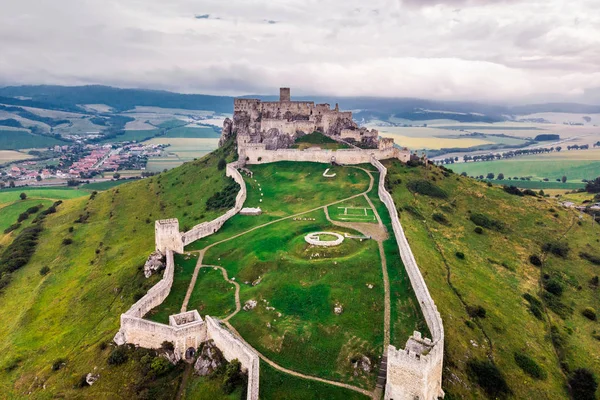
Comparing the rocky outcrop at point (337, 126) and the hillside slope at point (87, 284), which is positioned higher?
the rocky outcrop at point (337, 126)

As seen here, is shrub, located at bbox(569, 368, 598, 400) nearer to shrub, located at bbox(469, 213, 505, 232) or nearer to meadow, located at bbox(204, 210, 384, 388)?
meadow, located at bbox(204, 210, 384, 388)

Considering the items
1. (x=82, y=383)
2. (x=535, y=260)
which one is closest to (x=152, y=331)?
(x=82, y=383)

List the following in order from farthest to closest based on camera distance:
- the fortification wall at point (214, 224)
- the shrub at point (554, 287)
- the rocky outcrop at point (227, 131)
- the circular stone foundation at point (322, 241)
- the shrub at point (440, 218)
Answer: the rocky outcrop at point (227, 131), the shrub at point (440, 218), the fortification wall at point (214, 224), the shrub at point (554, 287), the circular stone foundation at point (322, 241)

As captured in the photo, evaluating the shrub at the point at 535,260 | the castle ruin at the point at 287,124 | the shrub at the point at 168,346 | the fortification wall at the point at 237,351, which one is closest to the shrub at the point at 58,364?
the shrub at the point at 168,346

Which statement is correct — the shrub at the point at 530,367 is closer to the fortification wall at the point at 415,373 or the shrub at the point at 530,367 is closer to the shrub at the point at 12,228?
the fortification wall at the point at 415,373

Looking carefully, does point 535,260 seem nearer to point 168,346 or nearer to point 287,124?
point 168,346

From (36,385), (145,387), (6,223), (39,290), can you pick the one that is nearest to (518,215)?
(145,387)
